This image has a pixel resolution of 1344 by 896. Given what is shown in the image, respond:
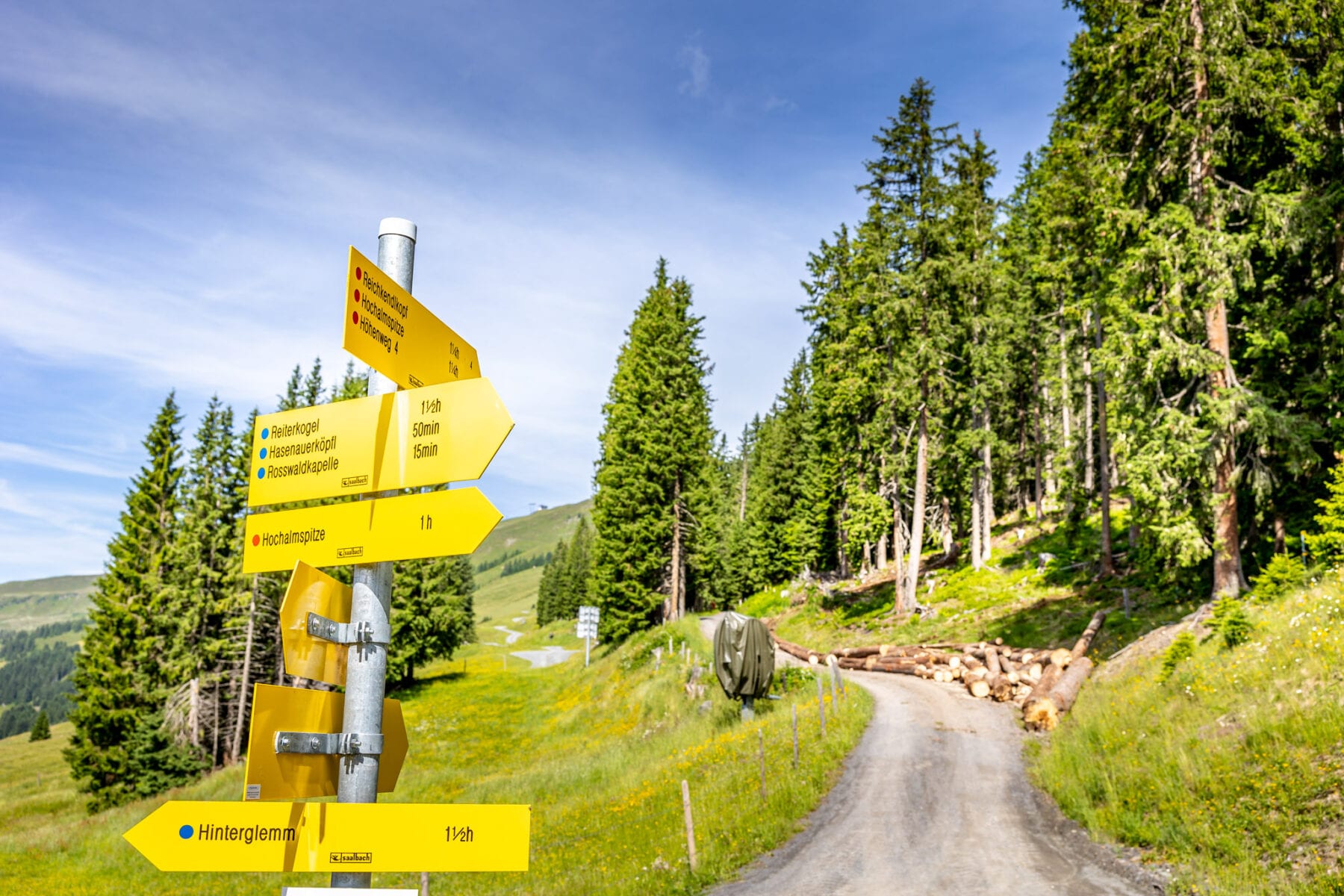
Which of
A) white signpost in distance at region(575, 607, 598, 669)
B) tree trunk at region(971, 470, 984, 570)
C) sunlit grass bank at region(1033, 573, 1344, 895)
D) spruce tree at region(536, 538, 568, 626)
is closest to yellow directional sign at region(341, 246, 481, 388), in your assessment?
sunlit grass bank at region(1033, 573, 1344, 895)

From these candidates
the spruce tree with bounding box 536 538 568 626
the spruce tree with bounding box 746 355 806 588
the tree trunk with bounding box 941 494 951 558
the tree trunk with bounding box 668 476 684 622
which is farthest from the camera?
the spruce tree with bounding box 536 538 568 626

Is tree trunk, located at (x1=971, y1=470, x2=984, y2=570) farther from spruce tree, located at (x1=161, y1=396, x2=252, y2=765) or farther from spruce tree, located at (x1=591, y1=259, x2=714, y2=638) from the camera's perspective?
spruce tree, located at (x1=161, y1=396, x2=252, y2=765)

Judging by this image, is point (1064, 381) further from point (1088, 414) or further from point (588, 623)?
point (588, 623)

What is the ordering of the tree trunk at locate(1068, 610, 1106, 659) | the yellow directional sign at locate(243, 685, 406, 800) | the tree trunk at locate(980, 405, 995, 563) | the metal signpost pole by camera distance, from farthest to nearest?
1. the tree trunk at locate(980, 405, 995, 563)
2. the tree trunk at locate(1068, 610, 1106, 659)
3. the metal signpost pole
4. the yellow directional sign at locate(243, 685, 406, 800)

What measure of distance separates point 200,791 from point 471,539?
35163mm

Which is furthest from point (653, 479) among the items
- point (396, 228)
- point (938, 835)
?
point (396, 228)

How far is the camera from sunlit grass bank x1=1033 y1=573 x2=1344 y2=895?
8.66 metres

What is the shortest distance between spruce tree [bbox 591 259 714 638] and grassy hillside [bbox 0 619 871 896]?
3.20 meters

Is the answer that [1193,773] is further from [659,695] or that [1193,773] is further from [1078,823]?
[659,695]

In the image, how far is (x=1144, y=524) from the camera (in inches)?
720

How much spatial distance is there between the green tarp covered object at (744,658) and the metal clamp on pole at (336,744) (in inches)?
738

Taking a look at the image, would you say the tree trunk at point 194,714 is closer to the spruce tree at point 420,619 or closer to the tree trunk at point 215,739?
the tree trunk at point 215,739

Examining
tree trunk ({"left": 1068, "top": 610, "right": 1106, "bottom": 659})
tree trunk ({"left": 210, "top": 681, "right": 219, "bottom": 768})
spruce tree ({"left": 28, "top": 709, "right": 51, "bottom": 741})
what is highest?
tree trunk ({"left": 1068, "top": 610, "right": 1106, "bottom": 659})

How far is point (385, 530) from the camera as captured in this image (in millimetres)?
3262
